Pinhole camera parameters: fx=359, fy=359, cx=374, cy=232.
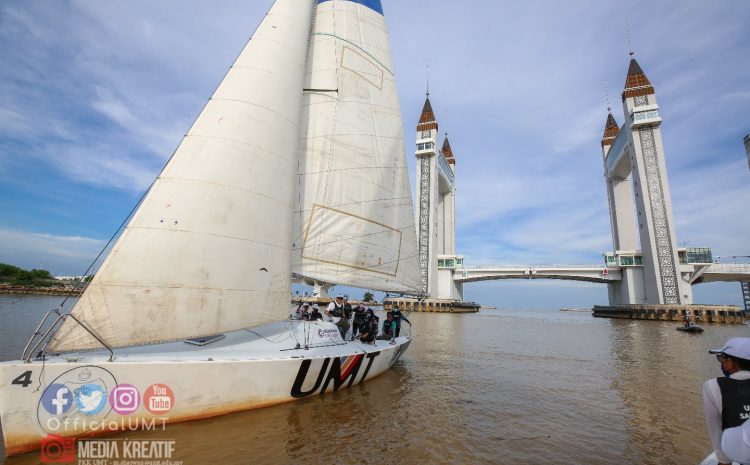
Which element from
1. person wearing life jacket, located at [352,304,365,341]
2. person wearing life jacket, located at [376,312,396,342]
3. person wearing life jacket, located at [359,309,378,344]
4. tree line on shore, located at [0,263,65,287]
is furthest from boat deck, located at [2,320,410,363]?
tree line on shore, located at [0,263,65,287]

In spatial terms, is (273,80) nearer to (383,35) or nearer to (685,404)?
(383,35)

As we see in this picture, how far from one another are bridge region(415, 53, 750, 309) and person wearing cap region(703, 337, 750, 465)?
1620 inches

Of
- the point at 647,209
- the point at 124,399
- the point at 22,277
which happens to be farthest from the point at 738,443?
the point at 22,277

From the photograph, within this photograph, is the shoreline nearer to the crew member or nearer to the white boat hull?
the crew member

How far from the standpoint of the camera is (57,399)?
454 cm

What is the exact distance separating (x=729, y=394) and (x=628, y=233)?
73.7 metres

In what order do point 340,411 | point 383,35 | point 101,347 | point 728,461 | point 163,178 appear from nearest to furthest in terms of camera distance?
point 728,461
point 101,347
point 163,178
point 340,411
point 383,35

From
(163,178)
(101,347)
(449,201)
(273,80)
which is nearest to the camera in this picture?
(101,347)

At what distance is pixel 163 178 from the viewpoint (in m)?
6.05

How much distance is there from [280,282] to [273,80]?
431cm

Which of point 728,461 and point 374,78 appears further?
point 374,78

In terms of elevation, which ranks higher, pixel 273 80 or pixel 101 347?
pixel 273 80

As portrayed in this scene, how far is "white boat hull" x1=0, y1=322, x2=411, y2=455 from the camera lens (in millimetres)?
4441

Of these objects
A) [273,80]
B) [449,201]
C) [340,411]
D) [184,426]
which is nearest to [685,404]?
[340,411]
